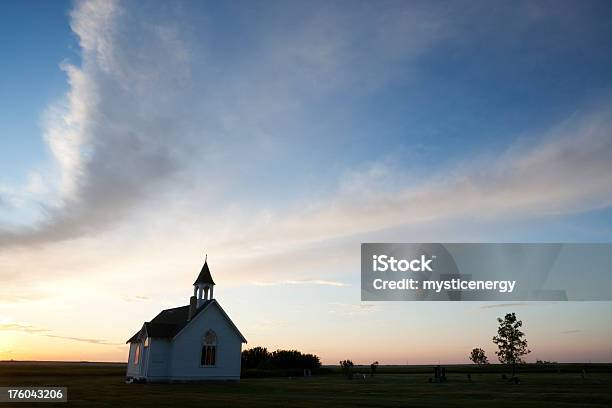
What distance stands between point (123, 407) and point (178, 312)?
34751 mm

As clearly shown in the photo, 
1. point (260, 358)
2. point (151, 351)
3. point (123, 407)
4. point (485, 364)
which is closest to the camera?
point (123, 407)

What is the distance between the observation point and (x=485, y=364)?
196m

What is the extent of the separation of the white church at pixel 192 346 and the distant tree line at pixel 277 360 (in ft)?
106

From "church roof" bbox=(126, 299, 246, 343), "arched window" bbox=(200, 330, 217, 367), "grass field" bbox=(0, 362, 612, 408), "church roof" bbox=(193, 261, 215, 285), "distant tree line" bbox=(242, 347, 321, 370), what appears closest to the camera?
"grass field" bbox=(0, 362, 612, 408)

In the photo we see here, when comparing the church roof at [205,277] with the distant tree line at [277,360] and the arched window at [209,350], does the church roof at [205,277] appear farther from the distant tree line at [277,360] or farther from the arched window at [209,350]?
the distant tree line at [277,360]

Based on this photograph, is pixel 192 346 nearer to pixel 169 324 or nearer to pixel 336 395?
pixel 169 324

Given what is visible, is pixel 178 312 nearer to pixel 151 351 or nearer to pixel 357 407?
pixel 151 351

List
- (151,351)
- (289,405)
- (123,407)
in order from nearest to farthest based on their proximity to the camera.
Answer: (123,407) → (289,405) → (151,351)

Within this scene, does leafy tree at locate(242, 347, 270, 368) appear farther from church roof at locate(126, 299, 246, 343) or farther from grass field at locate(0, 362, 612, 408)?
grass field at locate(0, 362, 612, 408)

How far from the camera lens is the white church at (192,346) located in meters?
50.5

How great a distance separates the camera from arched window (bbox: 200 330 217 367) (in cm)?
5194

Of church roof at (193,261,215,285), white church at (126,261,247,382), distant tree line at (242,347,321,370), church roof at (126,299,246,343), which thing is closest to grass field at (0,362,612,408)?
white church at (126,261,247,382)

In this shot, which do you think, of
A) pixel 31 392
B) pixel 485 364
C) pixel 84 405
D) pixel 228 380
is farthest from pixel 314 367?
pixel 485 364

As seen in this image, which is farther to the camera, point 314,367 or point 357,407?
point 314,367
